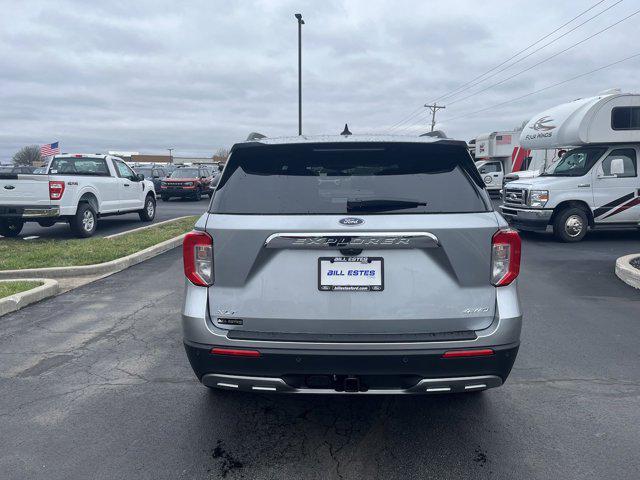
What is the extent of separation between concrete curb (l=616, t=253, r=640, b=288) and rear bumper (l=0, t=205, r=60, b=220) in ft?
36.7

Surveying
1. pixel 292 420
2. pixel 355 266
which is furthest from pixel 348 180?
pixel 292 420

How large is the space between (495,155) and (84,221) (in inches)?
949

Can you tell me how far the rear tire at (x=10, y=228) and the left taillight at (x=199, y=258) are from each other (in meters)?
11.4

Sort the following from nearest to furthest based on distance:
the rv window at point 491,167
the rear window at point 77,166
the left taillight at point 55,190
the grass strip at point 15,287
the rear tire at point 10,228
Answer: the grass strip at point 15,287 → the left taillight at point 55,190 → the rear tire at point 10,228 → the rear window at point 77,166 → the rv window at point 491,167

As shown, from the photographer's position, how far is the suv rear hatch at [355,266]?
9.10 ft

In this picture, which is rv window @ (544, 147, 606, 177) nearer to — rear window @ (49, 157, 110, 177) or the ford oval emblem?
the ford oval emblem

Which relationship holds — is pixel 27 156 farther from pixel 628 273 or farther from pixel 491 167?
pixel 628 273

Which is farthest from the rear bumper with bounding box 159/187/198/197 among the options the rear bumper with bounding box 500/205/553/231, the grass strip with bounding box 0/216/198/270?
the rear bumper with bounding box 500/205/553/231

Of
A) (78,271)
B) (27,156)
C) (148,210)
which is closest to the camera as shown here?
(78,271)

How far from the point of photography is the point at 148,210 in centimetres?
1641

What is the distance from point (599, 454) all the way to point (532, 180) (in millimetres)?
10377

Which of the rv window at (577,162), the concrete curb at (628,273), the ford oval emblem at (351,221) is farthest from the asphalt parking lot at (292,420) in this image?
the rv window at (577,162)

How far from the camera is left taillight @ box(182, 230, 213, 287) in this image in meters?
2.89

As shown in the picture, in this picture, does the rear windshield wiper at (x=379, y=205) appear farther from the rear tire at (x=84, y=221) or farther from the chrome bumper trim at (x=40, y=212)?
the rear tire at (x=84, y=221)
